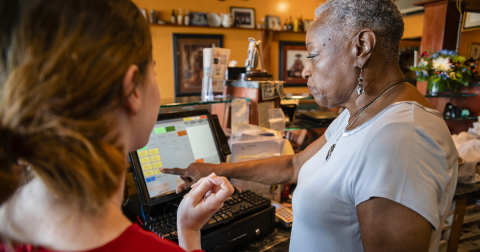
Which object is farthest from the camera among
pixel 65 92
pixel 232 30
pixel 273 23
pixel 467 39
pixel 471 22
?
pixel 273 23

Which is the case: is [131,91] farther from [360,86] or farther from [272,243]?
[272,243]

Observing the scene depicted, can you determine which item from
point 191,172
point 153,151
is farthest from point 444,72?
point 153,151

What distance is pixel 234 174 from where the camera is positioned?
1.22 meters

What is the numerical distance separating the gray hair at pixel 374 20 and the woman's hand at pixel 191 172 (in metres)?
0.69

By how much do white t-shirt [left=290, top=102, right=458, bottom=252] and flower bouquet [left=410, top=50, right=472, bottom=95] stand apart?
2084mm

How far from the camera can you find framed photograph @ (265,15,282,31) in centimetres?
522

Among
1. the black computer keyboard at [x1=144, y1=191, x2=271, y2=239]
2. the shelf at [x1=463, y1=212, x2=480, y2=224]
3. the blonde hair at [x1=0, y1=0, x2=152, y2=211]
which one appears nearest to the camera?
the blonde hair at [x1=0, y1=0, x2=152, y2=211]

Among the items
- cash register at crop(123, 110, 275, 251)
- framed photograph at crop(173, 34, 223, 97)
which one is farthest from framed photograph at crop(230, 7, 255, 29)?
cash register at crop(123, 110, 275, 251)

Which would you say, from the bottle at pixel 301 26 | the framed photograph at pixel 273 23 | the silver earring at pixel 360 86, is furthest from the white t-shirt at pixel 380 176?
the bottle at pixel 301 26

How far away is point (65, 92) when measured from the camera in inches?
Result: 14.9

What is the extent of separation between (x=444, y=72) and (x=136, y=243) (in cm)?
279

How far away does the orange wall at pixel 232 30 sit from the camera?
Answer: 4.61 metres

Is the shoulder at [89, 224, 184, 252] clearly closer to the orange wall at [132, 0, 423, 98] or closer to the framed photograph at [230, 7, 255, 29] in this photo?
the orange wall at [132, 0, 423, 98]

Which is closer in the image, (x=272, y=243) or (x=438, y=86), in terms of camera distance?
(x=272, y=243)
